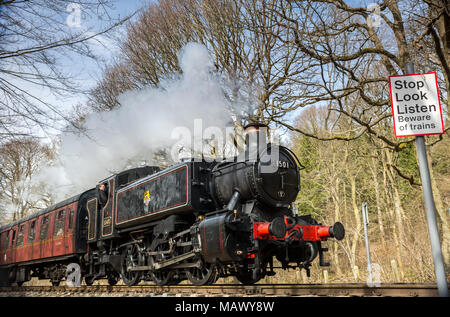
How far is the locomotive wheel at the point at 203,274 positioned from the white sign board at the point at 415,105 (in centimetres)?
489

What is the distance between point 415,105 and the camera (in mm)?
3646

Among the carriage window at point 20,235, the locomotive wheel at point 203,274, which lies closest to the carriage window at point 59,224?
the carriage window at point 20,235

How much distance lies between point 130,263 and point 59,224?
4.24m

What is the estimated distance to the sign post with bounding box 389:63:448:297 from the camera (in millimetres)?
3566

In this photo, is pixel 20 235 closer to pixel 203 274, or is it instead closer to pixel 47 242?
pixel 47 242

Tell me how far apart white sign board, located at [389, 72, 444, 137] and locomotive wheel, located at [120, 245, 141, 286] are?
790cm

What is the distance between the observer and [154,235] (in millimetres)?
9008

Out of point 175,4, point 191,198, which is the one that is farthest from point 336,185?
point 191,198

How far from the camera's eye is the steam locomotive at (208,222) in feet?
22.1

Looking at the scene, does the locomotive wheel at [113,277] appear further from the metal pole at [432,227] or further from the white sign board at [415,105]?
the white sign board at [415,105]

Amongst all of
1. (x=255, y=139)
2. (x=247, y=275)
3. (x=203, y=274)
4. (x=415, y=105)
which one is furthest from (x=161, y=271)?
(x=415, y=105)

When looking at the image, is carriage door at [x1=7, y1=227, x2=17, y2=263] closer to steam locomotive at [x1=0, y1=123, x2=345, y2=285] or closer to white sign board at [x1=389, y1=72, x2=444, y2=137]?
steam locomotive at [x1=0, y1=123, x2=345, y2=285]
